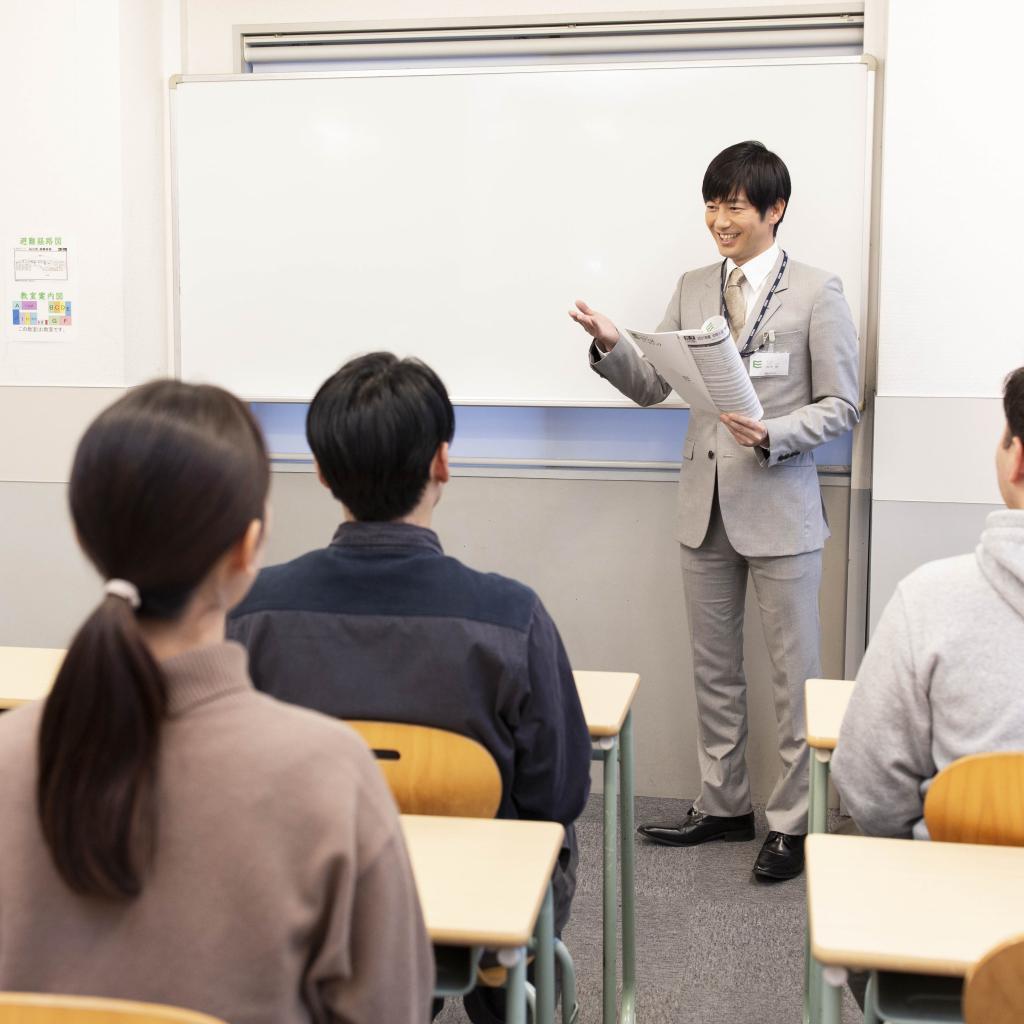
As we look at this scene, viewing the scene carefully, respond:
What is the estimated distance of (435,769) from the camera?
5.00 feet

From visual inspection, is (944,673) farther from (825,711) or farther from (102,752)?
(102,752)

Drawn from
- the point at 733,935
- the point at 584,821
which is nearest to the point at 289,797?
the point at 733,935

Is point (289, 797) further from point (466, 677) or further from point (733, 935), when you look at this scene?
point (733, 935)

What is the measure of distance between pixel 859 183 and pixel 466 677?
2279mm

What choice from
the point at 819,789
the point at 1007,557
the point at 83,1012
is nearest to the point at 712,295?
the point at 819,789

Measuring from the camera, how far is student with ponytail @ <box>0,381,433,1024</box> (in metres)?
0.90

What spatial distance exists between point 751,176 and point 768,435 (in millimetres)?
653

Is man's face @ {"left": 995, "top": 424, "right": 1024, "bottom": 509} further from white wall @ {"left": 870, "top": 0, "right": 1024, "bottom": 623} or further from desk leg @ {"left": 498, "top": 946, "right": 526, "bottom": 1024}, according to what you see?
white wall @ {"left": 870, "top": 0, "right": 1024, "bottom": 623}

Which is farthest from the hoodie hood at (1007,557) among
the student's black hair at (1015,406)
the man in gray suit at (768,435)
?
the man in gray suit at (768,435)

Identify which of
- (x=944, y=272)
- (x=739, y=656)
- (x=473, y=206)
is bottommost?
(x=739, y=656)

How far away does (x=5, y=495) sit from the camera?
12.4 ft

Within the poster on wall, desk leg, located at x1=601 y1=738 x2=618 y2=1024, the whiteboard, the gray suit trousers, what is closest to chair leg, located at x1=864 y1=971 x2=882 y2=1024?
desk leg, located at x1=601 y1=738 x2=618 y2=1024

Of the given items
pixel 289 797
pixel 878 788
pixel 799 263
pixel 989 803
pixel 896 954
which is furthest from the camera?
pixel 799 263

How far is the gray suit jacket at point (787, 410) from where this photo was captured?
9.84 feet
